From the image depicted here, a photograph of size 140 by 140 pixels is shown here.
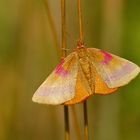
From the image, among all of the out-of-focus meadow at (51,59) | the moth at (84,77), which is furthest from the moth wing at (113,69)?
the out-of-focus meadow at (51,59)

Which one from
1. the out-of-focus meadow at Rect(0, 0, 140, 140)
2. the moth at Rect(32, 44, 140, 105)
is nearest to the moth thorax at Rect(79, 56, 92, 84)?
the moth at Rect(32, 44, 140, 105)

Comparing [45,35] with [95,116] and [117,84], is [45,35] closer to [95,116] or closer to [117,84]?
[95,116]

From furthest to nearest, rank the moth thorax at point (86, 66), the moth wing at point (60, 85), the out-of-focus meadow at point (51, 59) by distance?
1. the out-of-focus meadow at point (51, 59)
2. the moth thorax at point (86, 66)
3. the moth wing at point (60, 85)

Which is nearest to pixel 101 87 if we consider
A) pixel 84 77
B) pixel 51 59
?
pixel 84 77

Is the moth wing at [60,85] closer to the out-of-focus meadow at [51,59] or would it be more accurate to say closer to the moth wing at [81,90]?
the moth wing at [81,90]

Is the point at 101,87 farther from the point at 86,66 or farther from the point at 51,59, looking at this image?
the point at 51,59

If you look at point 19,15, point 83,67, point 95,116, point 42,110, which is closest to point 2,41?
point 19,15
